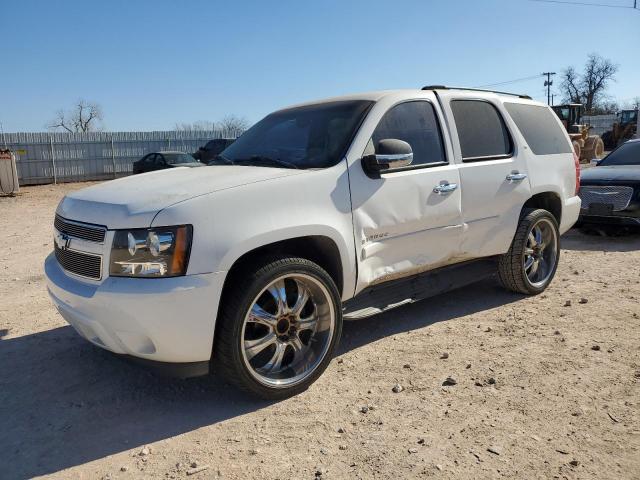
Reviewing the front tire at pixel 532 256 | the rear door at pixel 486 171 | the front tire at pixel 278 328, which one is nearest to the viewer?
the front tire at pixel 278 328

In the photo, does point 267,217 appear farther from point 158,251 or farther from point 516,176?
point 516,176

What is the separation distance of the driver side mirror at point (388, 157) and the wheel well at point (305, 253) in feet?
2.01

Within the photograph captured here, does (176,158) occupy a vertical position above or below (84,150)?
below

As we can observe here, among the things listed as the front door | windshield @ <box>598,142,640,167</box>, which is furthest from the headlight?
windshield @ <box>598,142,640,167</box>

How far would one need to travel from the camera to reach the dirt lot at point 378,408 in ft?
8.82

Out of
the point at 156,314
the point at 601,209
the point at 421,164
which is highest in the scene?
the point at 421,164

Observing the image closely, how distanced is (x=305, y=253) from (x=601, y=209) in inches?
248

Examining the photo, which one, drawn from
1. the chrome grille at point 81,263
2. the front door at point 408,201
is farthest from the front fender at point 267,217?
the chrome grille at point 81,263

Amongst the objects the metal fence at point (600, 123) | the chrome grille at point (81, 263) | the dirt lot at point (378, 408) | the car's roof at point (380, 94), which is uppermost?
the metal fence at point (600, 123)

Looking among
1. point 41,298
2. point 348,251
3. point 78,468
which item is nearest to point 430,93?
point 348,251

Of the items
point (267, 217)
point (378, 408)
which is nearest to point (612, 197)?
point (378, 408)

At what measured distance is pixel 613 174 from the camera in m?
8.41

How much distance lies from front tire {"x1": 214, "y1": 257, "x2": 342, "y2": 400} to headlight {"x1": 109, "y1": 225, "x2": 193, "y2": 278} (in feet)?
1.23

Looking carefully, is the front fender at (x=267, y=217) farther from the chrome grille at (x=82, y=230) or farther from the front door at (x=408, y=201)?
the chrome grille at (x=82, y=230)
